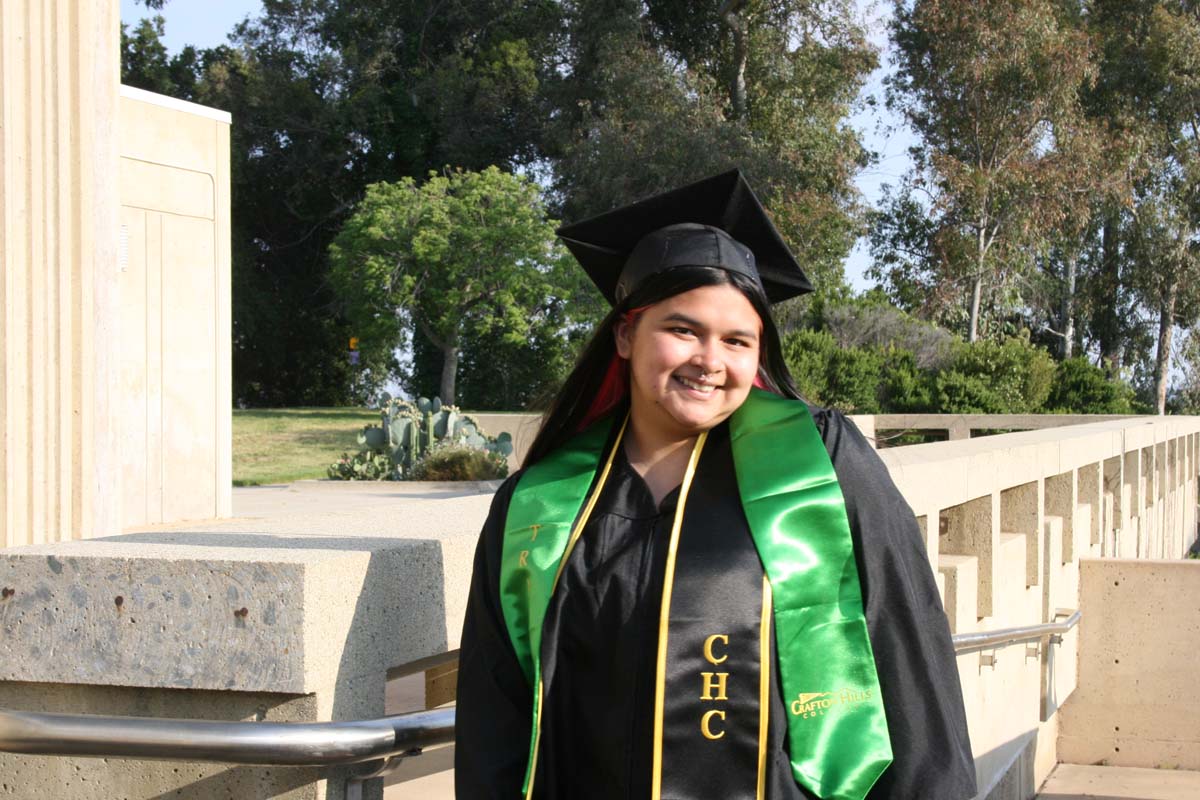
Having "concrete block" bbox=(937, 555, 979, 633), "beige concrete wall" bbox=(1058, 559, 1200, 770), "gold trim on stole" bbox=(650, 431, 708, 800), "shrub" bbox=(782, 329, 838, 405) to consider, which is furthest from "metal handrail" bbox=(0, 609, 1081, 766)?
"shrub" bbox=(782, 329, 838, 405)

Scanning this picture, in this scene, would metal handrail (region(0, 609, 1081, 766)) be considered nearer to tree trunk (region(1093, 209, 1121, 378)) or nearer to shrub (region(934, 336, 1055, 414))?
shrub (region(934, 336, 1055, 414))

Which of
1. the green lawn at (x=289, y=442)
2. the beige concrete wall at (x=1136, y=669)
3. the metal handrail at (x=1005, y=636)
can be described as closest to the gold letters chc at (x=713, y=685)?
the metal handrail at (x=1005, y=636)

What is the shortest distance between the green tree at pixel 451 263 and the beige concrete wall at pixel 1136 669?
21.7m

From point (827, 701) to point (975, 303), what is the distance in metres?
34.2

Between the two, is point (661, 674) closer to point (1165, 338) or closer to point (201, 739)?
point (201, 739)

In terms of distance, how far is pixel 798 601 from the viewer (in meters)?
2.04

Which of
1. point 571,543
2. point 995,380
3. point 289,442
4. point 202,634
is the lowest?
point 289,442

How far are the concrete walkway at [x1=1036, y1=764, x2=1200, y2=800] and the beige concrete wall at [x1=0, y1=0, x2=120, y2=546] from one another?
621cm

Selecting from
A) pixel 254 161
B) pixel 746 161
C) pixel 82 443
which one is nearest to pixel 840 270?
pixel 746 161

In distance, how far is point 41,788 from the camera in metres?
2.42

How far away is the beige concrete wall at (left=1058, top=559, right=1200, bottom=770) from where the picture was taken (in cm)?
976

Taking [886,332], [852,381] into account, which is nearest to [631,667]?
[852,381]

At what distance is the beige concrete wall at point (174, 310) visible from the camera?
35.3 feet

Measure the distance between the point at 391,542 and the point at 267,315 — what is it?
1582 inches
